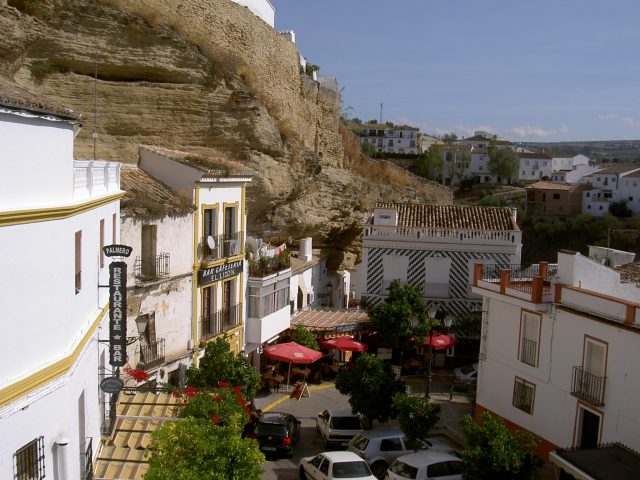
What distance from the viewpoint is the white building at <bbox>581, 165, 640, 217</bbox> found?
82875mm

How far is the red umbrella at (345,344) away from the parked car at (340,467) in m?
9.02

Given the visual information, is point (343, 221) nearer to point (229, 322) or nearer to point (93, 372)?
point (229, 322)

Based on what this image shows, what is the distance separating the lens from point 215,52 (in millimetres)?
29031

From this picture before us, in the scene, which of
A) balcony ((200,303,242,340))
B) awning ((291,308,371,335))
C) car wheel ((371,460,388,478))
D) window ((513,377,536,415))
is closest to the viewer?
car wheel ((371,460,388,478))

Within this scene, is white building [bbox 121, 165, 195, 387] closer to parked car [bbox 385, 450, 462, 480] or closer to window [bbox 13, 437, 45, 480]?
parked car [bbox 385, 450, 462, 480]

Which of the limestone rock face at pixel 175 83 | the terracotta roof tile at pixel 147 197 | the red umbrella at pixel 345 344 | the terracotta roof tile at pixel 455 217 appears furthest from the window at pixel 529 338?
the limestone rock face at pixel 175 83

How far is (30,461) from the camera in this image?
26.9 feet

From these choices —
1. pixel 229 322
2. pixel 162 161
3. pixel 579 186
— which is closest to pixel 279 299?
pixel 229 322

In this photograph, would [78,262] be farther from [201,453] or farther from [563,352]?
[563,352]

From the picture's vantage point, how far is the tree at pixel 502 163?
9933 centimetres

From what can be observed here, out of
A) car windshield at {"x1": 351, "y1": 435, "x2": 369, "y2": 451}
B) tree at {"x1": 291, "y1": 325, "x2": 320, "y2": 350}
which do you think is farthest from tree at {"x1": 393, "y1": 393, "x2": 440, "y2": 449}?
tree at {"x1": 291, "y1": 325, "x2": 320, "y2": 350}

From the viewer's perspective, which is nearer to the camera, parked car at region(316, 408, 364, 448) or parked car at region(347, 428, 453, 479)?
parked car at region(347, 428, 453, 479)

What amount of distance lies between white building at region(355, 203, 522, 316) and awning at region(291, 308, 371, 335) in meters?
1.68

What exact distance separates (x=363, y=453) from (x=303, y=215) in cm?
1816
